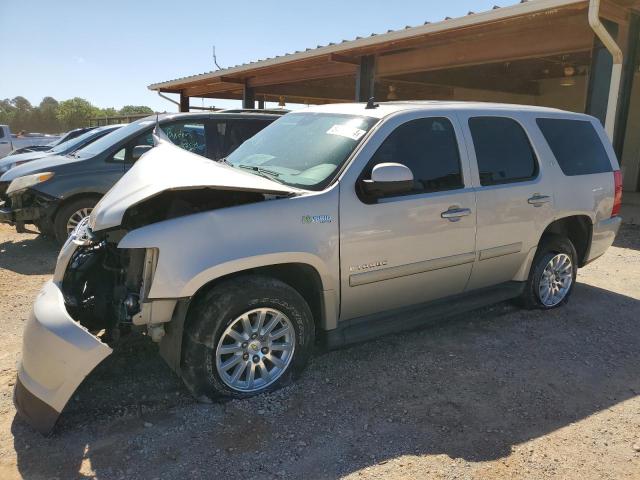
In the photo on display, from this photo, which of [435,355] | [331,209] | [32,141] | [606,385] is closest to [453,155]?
[331,209]

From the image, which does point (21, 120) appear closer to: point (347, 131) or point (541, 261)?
point (347, 131)

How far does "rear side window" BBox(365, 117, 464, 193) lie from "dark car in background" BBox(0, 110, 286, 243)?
12.9 feet

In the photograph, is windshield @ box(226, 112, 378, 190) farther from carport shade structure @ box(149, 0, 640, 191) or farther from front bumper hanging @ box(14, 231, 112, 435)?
carport shade structure @ box(149, 0, 640, 191)

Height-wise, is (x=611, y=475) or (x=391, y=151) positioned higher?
(x=391, y=151)

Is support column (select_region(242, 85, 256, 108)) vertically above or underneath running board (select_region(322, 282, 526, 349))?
above

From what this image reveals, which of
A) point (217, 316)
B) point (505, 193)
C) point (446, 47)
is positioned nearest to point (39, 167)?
point (217, 316)

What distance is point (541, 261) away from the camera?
4.81m

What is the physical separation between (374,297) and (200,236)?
136 centimetres

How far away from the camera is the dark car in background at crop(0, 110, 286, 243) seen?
671 cm

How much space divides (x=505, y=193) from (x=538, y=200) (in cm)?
47

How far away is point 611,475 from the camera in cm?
268

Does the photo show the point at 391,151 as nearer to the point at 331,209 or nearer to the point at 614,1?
the point at 331,209

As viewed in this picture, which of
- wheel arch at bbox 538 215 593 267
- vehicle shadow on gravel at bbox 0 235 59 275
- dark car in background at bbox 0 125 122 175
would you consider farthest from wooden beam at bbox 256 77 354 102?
wheel arch at bbox 538 215 593 267

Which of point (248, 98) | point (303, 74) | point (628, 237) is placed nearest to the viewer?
point (628, 237)
